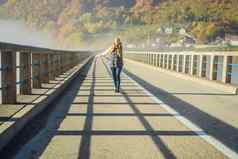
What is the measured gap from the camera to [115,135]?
6.27 m

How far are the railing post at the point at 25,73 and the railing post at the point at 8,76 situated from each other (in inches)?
46.1

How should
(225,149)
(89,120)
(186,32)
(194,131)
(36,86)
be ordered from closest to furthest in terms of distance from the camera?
(225,149) → (194,131) → (89,120) → (36,86) → (186,32)

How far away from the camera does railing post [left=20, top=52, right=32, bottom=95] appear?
903cm

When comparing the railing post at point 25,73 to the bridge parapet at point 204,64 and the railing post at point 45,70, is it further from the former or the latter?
the bridge parapet at point 204,64

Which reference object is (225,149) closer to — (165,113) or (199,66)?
(165,113)

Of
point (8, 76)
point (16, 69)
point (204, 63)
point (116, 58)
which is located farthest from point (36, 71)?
point (204, 63)

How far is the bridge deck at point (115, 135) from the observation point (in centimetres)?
515

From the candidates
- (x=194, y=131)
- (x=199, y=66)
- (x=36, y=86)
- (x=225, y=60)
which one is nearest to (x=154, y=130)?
(x=194, y=131)

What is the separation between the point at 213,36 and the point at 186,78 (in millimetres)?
163153

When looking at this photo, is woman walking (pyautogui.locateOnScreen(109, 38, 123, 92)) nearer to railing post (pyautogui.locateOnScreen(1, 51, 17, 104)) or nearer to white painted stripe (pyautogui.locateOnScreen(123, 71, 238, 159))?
white painted stripe (pyautogui.locateOnScreen(123, 71, 238, 159))

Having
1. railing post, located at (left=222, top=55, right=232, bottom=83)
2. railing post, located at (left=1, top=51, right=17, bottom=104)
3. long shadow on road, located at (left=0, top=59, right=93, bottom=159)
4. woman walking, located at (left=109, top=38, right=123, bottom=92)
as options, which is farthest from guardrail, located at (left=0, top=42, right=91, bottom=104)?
railing post, located at (left=222, top=55, right=232, bottom=83)

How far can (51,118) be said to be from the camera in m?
7.79

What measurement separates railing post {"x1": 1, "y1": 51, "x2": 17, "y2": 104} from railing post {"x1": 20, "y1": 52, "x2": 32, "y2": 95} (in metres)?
1.17

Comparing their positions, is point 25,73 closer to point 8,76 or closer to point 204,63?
point 8,76
